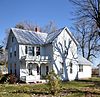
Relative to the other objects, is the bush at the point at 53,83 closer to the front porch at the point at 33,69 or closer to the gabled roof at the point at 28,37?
the front porch at the point at 33,69

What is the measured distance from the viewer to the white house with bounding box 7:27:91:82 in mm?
38272

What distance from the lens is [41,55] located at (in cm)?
4062

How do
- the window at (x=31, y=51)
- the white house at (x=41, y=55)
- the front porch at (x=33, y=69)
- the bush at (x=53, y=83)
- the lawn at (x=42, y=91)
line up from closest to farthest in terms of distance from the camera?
the bush at (x=53, y=83) < the lawn at (x=42, y=91) < the front porch at (x=33, y=69) < the white house at (x=41, y=55) < the window at (x=31, y=51)

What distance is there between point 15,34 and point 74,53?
11.3 meters

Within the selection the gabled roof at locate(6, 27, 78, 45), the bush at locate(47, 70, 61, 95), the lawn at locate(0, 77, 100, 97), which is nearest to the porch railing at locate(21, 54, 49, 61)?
the gabled roof at locate(6, 27, 78, 45)

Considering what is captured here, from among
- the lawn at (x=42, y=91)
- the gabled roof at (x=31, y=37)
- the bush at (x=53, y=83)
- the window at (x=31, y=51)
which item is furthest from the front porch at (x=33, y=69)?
the bush at (x=53, y=83)

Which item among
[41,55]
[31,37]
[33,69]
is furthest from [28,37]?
[33,69]

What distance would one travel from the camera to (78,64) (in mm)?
44969

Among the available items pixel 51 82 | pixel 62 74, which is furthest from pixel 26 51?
pixel 51 82

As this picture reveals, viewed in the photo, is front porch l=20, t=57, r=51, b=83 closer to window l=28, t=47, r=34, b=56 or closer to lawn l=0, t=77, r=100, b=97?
window l=28, t=47, r=34, b=56

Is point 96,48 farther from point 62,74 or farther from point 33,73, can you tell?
point 33,73

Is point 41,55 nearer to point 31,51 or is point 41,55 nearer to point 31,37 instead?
point 31,51

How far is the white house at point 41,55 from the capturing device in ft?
126

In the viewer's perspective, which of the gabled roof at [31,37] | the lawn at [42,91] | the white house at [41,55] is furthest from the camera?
the gabled roof at [31,37]
